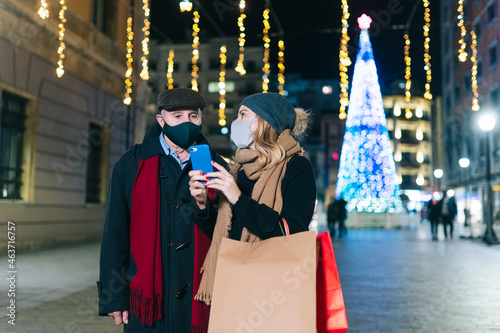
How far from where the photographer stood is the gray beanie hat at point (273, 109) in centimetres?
258

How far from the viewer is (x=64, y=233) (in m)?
14.7

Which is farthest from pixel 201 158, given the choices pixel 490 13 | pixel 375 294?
pixel 490 13

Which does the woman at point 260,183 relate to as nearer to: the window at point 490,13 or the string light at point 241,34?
the string light at point 241,34

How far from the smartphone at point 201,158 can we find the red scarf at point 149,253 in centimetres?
51

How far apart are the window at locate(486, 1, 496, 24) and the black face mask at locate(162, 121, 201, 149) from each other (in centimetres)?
3834

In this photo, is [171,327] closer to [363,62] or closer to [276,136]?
[276,136]

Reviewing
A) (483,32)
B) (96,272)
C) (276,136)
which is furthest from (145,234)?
(483,32)

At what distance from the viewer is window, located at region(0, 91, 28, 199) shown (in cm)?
1211

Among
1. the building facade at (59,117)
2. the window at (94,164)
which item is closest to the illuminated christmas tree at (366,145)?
the building facade at (59,117)

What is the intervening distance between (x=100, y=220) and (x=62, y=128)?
378cm

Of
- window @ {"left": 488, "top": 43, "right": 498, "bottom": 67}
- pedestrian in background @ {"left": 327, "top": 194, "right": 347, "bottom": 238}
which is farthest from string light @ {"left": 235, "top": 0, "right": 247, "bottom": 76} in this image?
window @ {"left": 488, "top": 43, "right": 498, "bottom": 67}

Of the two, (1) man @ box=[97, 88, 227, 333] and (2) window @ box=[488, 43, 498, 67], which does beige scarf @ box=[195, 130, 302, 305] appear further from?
(2) window @ box=[488, 43, 498, 67]

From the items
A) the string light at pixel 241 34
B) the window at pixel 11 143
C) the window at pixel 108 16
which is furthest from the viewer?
the window at pixel 108 16

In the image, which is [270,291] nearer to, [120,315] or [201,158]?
[201,158]
